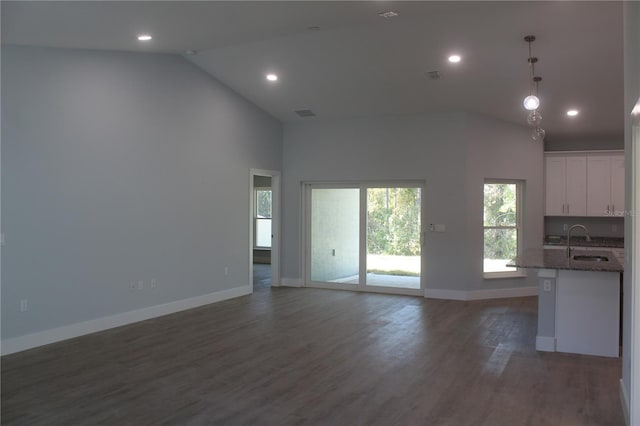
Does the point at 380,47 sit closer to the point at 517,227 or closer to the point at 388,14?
the point at 388,14

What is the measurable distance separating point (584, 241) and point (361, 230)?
12.0ft

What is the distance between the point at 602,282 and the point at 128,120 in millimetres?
5568

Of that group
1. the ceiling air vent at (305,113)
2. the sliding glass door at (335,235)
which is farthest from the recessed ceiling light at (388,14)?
the sliding glass door at (335,235)

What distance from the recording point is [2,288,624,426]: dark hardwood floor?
354 centimetres

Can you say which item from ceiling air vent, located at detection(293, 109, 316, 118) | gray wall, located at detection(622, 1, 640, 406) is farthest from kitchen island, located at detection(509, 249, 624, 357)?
ceiling air vent, located at detection(293, 109, 316, 118)

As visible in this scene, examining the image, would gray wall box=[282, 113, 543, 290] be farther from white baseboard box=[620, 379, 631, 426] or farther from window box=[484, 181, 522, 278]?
white baseboard box=[620, 379, 631, 426]

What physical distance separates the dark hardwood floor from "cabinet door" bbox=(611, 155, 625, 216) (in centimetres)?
311

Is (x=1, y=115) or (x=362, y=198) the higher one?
(x=1, y=115)

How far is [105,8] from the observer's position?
14.2ft

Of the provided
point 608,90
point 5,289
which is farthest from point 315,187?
point 5,289

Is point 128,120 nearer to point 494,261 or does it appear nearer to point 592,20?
point 592,20

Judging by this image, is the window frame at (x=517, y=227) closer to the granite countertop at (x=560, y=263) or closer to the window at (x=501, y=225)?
the window at (x=501, y=225)

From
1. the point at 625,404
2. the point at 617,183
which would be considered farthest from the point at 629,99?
the point at 617,183

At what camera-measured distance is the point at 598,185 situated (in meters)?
8.34
